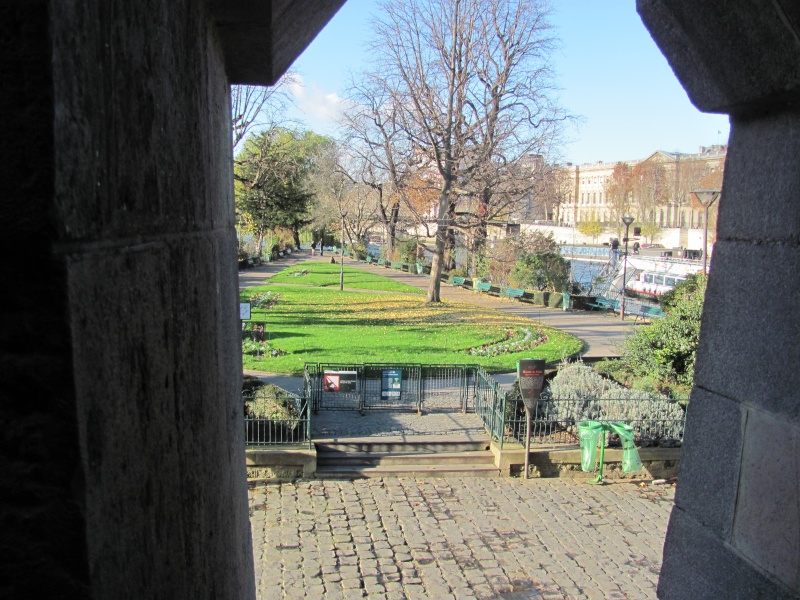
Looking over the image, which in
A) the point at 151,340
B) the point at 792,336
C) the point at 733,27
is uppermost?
the point at 733,27

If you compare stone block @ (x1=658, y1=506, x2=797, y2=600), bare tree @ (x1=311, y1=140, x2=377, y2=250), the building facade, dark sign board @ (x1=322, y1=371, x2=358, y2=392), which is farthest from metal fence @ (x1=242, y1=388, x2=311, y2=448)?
the building facade

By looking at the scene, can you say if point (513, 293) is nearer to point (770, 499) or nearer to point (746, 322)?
point (746, 322)

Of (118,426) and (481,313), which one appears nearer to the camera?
(118,426)

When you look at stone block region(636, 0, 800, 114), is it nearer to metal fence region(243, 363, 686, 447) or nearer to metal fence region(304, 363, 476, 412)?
metal fence region(243, 363, 686, 447)

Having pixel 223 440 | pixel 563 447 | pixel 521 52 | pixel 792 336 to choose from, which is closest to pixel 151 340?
pixel 223 440

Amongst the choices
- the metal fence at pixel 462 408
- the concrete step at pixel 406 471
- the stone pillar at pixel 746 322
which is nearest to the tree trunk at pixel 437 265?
the metal fence at pixel 462 408

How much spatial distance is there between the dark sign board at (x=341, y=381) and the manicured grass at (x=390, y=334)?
409 cm

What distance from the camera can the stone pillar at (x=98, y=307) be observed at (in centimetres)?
89

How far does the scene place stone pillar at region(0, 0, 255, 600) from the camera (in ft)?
2.92

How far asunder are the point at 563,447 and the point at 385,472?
10.9 ft

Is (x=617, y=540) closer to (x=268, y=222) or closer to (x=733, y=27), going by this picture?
(x=733, y=27)

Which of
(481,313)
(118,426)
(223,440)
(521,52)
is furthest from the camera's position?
(521,52)

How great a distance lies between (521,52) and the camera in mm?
34719

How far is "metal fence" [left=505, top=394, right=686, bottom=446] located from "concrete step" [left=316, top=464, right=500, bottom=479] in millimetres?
1121
